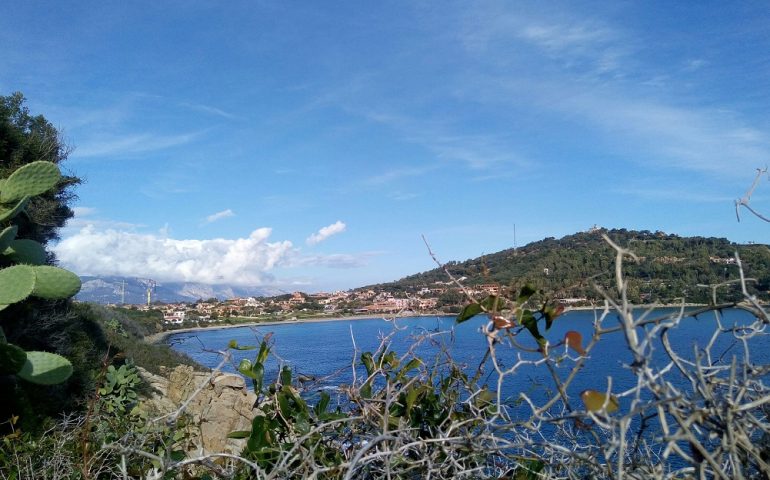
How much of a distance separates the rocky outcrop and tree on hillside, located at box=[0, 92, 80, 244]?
294cm

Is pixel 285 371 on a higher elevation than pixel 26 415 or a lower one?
higher

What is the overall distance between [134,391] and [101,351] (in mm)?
1591

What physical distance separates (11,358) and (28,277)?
66 cm

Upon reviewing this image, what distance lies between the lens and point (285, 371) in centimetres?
208

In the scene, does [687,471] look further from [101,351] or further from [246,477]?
[101,351]

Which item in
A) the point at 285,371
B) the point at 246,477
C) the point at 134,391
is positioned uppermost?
the point at 285,371

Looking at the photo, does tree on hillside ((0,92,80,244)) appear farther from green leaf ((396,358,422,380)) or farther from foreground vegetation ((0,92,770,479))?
green leaf ((396,358,422,380))

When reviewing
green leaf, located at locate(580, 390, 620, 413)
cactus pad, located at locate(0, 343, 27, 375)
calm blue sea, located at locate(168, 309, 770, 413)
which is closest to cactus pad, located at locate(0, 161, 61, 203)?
cactus pad, located at locate(0, 343, 27, 375)

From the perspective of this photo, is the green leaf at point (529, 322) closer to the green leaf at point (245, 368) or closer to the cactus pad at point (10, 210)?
the green leaf at point (245, 368)

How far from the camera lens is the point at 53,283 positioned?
4.91 m

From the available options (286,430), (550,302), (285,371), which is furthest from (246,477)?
(550,302)

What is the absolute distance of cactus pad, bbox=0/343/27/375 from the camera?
386 cm

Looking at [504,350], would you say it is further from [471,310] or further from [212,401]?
[212,401]

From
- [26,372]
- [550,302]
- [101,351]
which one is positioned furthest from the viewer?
[101,351]
